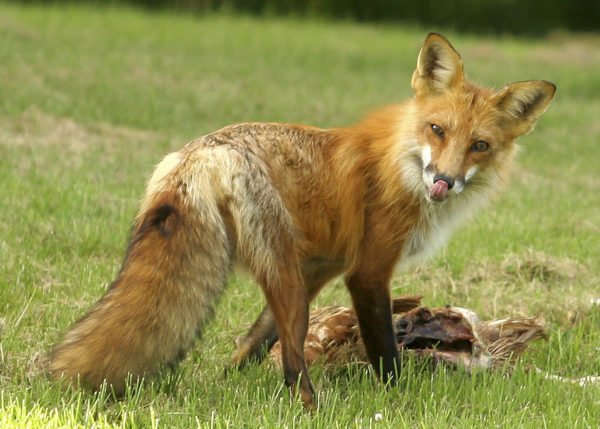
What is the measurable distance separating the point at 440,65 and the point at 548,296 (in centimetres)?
283

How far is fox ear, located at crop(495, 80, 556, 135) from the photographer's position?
6.38m

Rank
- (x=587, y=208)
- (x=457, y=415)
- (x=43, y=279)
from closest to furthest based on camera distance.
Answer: (x=457, y=415), (x=43, y=279), (x=587, y=208)

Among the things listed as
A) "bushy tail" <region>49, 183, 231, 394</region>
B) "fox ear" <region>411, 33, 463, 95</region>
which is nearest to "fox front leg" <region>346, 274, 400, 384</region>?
"bushy tail" <region>49, 183, 231, 394</region>

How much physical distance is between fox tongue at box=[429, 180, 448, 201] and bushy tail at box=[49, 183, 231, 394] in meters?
1.33

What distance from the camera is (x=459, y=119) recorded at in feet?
20.6

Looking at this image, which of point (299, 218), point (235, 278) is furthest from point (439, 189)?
point (235, 278)

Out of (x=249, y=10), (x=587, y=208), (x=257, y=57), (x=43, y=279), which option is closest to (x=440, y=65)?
(x=43, y=279)

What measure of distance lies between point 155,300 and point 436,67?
2643mm

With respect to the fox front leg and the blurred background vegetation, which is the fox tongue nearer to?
the fox front leg

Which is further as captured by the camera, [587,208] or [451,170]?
[587,208]

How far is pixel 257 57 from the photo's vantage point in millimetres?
22625

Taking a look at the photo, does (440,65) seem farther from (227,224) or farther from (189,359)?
(189,359)

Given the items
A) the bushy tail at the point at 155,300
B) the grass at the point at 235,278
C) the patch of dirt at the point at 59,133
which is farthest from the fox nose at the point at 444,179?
the patch of dirt at the point at 59,133

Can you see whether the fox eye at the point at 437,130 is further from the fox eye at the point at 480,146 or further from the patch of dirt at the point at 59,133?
the patch of dirt at the point at 59,133
